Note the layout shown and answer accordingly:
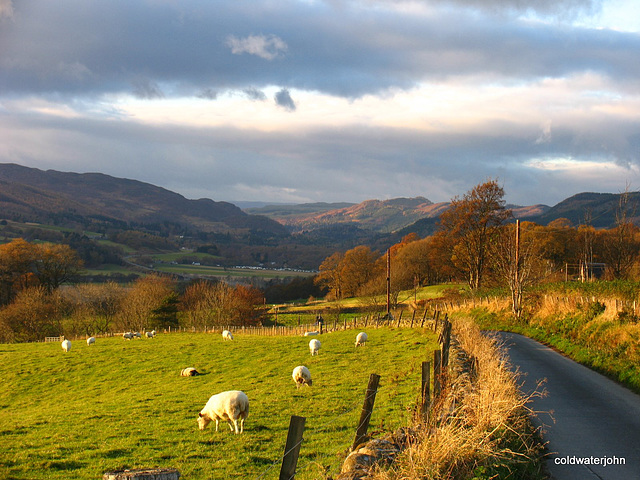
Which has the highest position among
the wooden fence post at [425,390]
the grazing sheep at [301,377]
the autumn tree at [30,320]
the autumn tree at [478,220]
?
the autumn tree at [478,220]

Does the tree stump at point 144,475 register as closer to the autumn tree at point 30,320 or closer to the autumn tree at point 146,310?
the autumn tree at point 146,310

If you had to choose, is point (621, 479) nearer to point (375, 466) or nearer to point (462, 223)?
point (375, 466)

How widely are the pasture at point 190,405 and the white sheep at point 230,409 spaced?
0.40 m

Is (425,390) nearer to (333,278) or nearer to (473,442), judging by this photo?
(473,442)

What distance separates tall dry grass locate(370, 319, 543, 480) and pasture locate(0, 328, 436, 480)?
121 centimetres

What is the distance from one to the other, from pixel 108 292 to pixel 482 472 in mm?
93922

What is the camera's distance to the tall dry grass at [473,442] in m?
A: 7.45

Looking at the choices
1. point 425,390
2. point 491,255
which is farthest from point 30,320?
point 425,390

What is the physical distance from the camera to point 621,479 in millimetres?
8805

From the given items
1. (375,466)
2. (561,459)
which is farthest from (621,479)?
(375,466)

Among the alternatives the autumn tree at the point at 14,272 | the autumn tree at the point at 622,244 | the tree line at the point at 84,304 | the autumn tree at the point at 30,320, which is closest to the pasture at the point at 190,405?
the autumn tree at the point at 622,244

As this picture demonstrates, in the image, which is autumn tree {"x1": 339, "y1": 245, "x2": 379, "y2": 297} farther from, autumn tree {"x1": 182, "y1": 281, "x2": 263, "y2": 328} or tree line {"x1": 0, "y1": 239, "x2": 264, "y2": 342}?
autumn tree {"x1": 182, "y1": 281, "x2": 263, "y2": 328}

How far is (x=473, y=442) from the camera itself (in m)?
8.16

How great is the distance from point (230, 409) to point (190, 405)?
18.6ft
